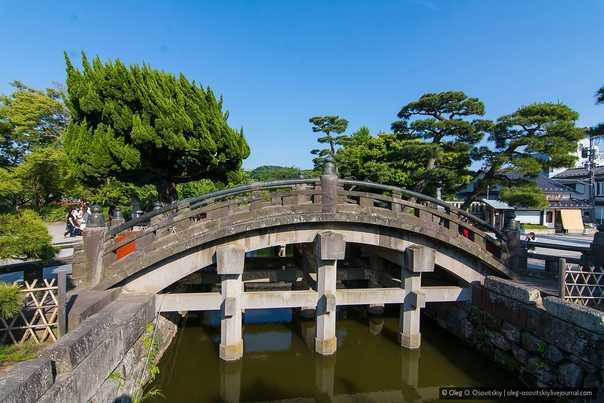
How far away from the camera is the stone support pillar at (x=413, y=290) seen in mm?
8648

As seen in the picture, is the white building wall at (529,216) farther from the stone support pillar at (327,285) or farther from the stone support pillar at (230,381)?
the stone support pillar at (230,381)

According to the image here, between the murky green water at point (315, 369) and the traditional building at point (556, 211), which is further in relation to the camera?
the traditional building at point (556, 211)

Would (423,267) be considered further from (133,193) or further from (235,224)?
(133,193)

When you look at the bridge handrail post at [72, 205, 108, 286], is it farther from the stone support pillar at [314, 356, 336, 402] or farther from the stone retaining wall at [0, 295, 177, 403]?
the stone support pillar at [314, 356, 336, 402]

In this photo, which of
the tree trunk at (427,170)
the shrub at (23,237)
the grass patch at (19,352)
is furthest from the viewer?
the tree trunk at (427,170)

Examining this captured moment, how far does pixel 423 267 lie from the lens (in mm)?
8672

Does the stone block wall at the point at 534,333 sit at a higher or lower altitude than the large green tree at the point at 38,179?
lower

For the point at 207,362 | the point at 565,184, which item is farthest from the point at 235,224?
the point at 565,184

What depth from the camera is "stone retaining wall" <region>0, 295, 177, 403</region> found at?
351 cm

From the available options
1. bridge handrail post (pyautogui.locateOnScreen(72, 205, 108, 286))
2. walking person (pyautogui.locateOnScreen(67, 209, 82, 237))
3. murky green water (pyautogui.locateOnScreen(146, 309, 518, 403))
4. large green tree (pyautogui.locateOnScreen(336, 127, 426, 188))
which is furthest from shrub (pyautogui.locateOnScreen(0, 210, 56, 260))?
large green tree (pyautogui.locateOnScreen(336, 127, 426, 188))

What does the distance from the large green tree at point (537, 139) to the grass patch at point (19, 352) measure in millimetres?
16525

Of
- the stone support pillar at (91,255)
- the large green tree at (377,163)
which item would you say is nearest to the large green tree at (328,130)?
the large green tree at (377,163)

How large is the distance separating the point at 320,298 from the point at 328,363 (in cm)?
173

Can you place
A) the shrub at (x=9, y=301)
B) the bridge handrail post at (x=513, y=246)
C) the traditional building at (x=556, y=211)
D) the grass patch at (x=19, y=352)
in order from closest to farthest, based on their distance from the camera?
the shrub at (x=9, y=301) < the grass patch at (x=19, y=352) < the bridge handrail post at (x=513, y=246) < the traditional building at (x=556, y=211)
